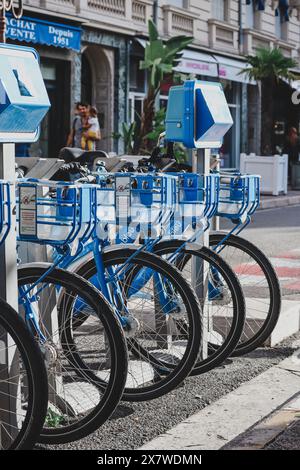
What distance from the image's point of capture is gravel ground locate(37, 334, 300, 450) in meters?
4.67

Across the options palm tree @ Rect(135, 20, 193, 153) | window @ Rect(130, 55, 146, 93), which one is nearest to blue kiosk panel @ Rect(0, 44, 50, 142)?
palm tree @ Rect(135, 20, 193, 153)

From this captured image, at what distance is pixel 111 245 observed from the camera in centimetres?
528

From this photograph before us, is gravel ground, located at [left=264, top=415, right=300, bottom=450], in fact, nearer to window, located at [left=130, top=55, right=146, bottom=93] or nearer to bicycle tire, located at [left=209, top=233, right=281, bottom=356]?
bicycle tire, located at [left=209, top=233, right=281, bottom=356]

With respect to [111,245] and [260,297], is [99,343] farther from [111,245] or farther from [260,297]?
[260,297]

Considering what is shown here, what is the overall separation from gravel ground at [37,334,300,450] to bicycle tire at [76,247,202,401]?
0.31ft

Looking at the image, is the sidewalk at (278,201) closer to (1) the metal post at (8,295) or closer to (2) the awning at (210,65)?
(2) the awning at (210,65)

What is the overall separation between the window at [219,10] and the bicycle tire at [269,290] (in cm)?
2536

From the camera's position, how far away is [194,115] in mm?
5961

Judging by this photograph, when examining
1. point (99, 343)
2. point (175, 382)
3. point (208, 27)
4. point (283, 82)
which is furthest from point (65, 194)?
point (283, 82)

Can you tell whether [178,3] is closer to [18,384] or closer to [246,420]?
[246,420]

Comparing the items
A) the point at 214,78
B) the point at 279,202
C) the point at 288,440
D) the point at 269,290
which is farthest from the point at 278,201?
the point at 288,440

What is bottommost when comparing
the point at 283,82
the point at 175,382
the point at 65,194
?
the point at 175,382

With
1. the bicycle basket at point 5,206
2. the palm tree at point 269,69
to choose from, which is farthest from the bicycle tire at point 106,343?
the palm tree at point 269,69

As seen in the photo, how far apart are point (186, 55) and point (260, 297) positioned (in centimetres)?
2027
